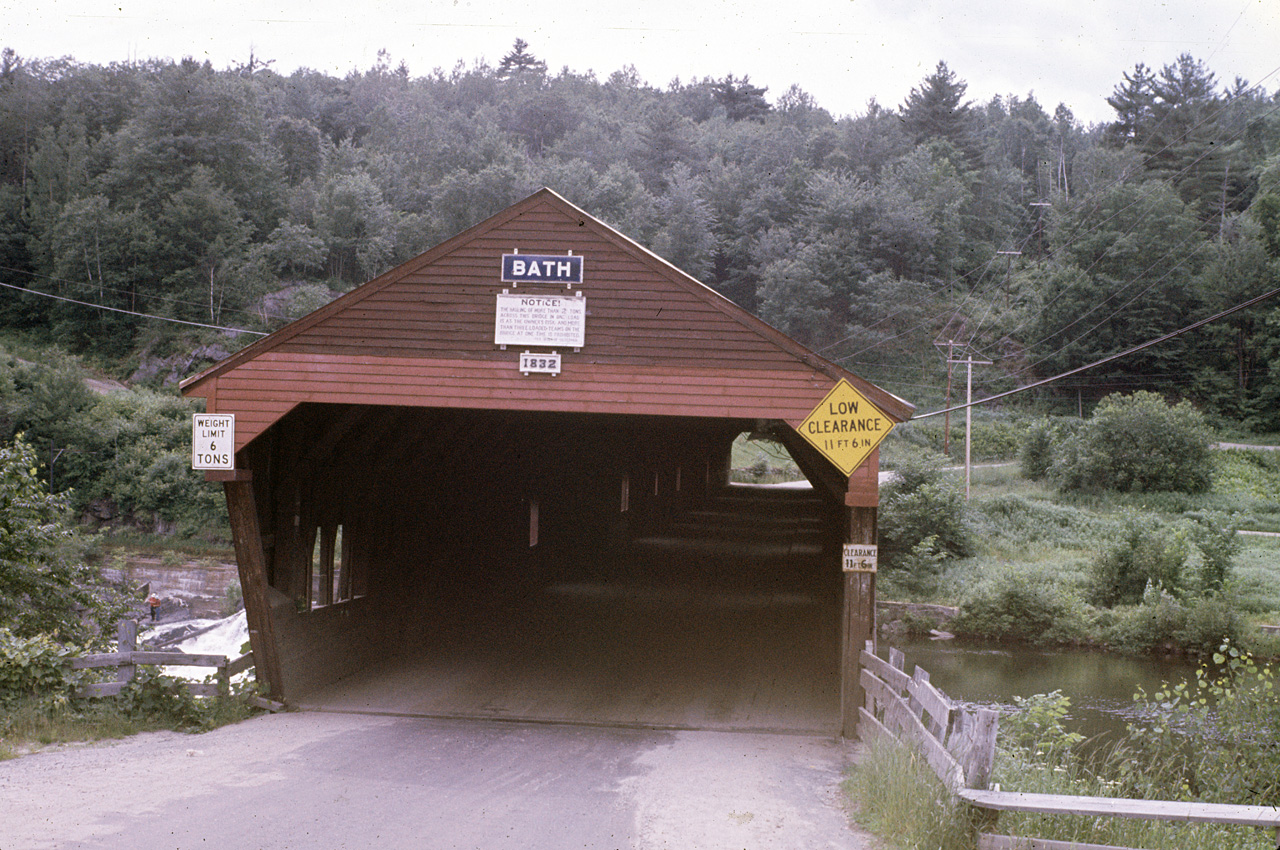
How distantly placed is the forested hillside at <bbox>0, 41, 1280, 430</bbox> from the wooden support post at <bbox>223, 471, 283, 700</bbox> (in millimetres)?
53752

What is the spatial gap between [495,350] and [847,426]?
3.59m

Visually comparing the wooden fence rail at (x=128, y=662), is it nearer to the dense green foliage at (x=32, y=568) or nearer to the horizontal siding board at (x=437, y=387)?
the horizontal siding board at (x=437, y=387)

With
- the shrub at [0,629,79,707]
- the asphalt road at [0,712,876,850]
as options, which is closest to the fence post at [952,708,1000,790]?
the asphalt road at [0,712,876,850]

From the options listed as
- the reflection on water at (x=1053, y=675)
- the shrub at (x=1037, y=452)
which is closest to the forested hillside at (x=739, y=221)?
the shrub at (x=1037, y=452)

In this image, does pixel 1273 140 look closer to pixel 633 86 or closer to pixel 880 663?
pixel 633 86

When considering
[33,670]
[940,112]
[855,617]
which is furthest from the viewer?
[940,112]

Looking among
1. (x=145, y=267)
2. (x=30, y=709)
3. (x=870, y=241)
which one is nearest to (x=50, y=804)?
(x=30, y=709)

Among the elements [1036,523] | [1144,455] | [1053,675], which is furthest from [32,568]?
[1144,455]

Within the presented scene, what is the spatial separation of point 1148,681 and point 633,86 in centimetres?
10272

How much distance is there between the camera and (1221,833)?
7.02m

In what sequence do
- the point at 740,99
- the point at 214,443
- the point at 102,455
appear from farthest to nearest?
1. the point at 740,99
2. the point at 102,455
3. the point at 214,443

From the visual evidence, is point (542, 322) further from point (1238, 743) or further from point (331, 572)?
point (1238, 743)

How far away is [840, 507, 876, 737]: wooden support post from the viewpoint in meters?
10.3

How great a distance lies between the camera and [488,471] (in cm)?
1691
